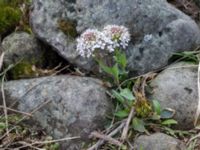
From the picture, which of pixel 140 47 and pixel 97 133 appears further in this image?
pixel 140 47

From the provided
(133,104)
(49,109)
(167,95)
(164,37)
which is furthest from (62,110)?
(164,37)

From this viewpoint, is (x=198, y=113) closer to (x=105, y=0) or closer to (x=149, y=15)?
(x=149, y=15)

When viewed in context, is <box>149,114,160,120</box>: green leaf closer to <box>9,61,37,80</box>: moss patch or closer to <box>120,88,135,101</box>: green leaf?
<box>120,88,135,101</box>: green leaf

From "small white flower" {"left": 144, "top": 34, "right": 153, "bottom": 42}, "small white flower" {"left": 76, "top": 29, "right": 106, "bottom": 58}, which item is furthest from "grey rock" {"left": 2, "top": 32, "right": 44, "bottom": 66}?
"small white flower" {"left": 144, "top": 34, "right": 153, "bottom": 42}

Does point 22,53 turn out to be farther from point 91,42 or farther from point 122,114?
point 122,114

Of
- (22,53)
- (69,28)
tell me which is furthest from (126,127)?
(22,53)

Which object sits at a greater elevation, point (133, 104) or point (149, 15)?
point (149, 15)

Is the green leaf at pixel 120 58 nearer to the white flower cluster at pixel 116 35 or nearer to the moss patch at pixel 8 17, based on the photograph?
the white flower cluster at pixel 116 35
